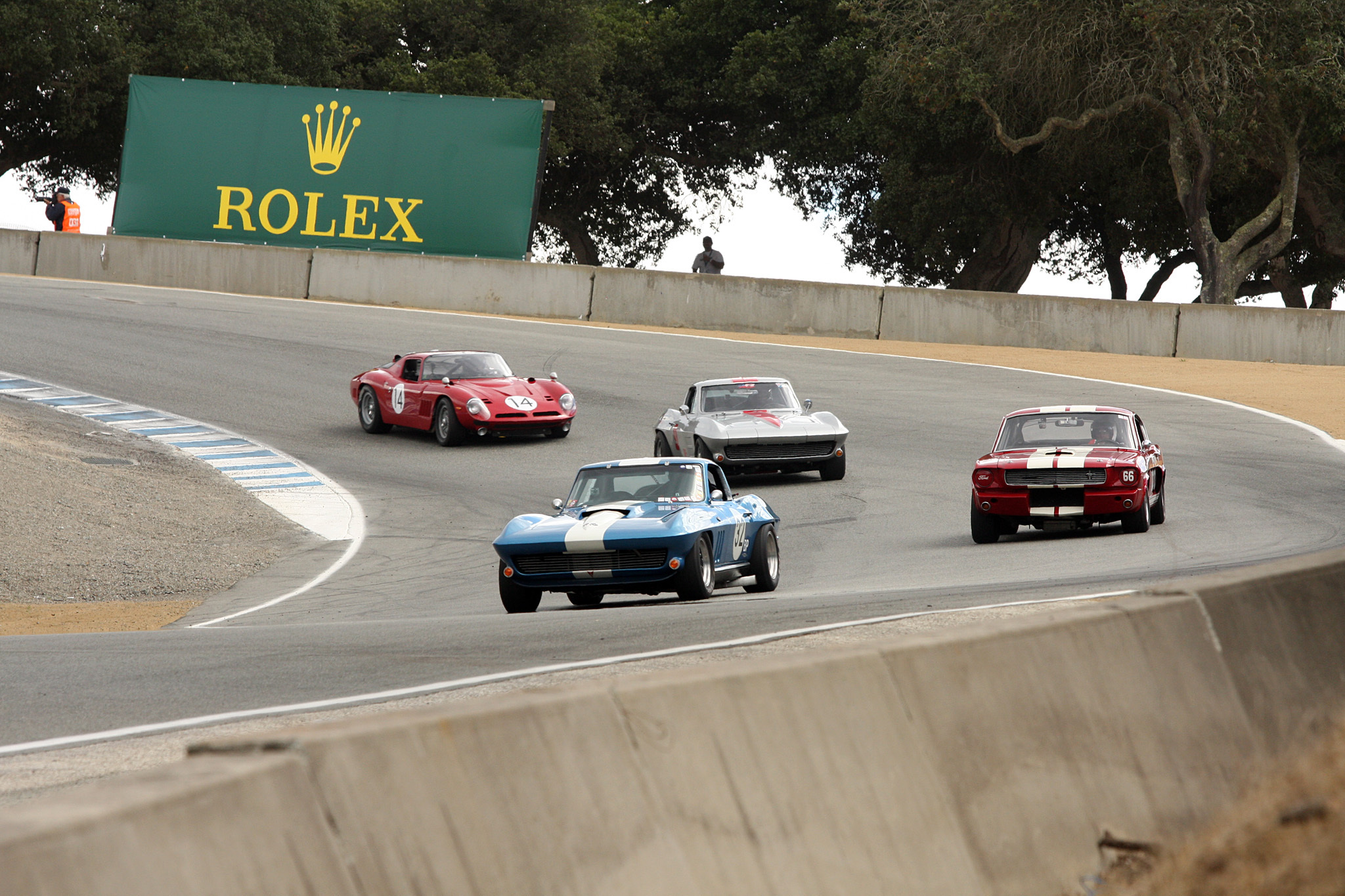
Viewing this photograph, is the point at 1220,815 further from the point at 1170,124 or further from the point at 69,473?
the point at 1170,124

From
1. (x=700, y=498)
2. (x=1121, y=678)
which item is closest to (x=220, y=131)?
(x=700, y=498)

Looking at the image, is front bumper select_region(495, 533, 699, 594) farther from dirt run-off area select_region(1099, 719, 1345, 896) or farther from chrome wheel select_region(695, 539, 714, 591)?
dirt run-off area select_region(1099, 719, 1345, 896)

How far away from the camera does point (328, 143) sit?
37.8m

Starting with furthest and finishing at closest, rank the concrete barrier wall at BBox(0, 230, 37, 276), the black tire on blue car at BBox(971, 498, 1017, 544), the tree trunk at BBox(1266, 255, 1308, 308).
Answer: the tree trunk at BBox(1266, 255, 1308, 308) < the concrete barrier wall at BBox(0, 230, 37, 276) < the black tire on blue car at BBox(971, 498, 1017, 544)

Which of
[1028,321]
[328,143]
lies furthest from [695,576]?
[328,143]

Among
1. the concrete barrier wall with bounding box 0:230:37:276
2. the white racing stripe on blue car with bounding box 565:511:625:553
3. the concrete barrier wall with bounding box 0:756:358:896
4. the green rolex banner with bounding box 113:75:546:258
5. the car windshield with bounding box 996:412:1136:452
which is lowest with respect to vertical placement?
the white racing stripe on blue car with bounding box 565:511:625:553

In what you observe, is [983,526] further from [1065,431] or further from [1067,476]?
[1065,431]

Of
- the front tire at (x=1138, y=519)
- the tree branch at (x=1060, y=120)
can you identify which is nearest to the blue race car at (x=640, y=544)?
the front tire at (x=1138, y=519)

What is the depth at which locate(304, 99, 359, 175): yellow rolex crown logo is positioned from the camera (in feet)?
124

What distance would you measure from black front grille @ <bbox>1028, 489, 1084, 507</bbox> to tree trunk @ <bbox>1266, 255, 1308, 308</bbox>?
133 feet

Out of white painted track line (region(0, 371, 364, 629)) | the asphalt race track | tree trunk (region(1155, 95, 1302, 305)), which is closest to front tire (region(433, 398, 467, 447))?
the asphalt race track

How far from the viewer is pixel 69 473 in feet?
60.3

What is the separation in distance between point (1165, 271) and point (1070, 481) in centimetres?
4409

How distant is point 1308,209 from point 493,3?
2850 cm
